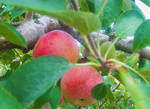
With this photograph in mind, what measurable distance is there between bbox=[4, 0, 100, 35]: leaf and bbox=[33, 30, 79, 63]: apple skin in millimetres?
250

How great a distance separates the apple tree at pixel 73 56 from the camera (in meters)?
0.46

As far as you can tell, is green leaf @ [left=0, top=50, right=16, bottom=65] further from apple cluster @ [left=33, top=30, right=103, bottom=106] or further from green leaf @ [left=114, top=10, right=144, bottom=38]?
green leaf @ [left=114, top=10, right=144, bottom=38]

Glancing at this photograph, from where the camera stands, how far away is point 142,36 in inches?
28.2

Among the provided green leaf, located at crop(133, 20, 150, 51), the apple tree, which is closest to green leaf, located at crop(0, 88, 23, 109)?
the apple tree

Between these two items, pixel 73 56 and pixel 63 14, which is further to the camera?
pixel 73 56

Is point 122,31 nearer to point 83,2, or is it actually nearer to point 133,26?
point 133,26

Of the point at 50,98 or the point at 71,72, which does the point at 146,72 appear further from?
the point at 50,98

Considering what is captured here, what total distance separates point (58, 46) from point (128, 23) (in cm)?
29

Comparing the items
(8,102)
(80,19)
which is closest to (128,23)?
(80,19)

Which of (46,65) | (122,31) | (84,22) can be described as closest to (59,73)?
(46,65)

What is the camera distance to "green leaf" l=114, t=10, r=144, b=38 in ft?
2.68

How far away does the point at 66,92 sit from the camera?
779mm

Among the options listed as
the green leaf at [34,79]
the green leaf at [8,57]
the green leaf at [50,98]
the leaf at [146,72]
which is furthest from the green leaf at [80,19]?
the green leaf at [8,57]

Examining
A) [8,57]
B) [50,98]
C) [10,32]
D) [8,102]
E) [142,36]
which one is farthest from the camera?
[8,57]
